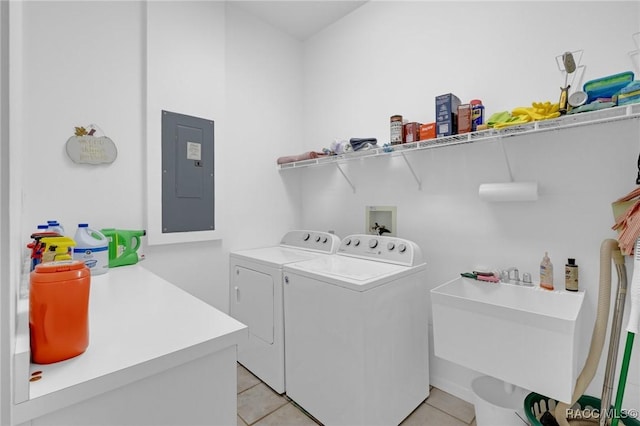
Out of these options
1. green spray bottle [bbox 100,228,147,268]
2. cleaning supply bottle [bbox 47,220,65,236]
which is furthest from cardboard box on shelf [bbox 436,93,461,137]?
cleaning supply bottle [bbox 47,220,65,236]

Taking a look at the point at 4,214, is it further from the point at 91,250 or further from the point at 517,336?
the point at 517,336

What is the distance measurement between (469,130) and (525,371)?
3.99 ft

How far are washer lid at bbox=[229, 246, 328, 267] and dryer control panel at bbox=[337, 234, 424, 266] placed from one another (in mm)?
273

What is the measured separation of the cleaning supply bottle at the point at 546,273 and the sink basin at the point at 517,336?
Answer: 38mm

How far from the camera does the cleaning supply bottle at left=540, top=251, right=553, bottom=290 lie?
1537 millimetres

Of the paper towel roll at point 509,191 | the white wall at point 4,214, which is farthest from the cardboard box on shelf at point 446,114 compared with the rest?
the white wall at point 4,214

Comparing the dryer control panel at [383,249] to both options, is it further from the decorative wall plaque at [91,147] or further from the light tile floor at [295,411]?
the decorative wall plaque at [91,147]

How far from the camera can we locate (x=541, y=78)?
160 centimetres

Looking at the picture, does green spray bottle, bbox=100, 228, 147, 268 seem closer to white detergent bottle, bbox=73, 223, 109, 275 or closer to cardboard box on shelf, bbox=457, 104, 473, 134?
white detergent bottle, bbox=73, 223, 109, 275

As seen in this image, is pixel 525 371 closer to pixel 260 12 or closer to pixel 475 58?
pixel 475 58

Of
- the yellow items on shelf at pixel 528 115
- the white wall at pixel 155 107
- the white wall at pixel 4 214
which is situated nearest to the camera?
the white wall at pixel 4 214

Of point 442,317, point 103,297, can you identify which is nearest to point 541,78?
point 442,317

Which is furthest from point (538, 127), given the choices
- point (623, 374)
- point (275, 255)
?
point (275, 255)

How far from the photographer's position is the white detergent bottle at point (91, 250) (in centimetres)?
150
